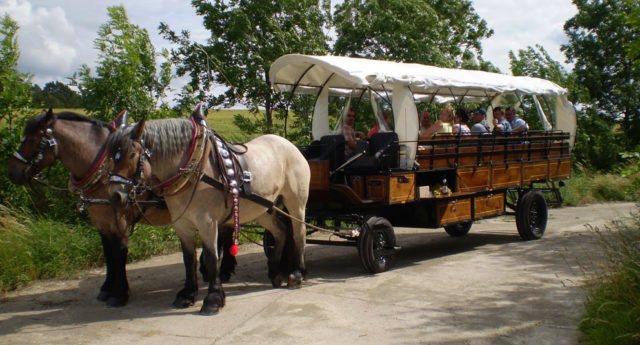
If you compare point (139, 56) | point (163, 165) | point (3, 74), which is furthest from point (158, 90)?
point (163, 165)

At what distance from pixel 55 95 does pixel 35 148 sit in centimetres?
639

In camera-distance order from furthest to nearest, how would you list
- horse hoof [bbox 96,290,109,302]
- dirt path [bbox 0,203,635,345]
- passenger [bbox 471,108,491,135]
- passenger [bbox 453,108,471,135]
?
passenger [bbox 471,108,491,135], passenger [bbox 453,108,471,135], horse hoof [bbox 96,290,109,302], dirt path [bbox 0,203,635,345]

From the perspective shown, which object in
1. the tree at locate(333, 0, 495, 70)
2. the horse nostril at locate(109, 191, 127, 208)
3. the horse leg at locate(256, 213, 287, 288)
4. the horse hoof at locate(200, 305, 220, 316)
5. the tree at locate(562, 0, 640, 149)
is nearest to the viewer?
the horse nostril at locate(109, 191, 127, 208)

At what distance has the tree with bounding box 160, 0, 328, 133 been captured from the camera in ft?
42.8

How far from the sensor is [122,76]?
28.9ft

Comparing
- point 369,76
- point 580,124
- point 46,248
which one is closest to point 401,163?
point 369,76

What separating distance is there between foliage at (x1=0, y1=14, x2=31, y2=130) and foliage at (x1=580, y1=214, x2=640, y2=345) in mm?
8447

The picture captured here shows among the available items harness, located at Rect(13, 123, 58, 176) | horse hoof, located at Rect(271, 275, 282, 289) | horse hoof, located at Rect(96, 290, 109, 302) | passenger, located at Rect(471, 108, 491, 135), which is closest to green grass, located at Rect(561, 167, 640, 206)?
passenger, located at Rect(471, 108, 491, 135)

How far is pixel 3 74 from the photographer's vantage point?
8695mm

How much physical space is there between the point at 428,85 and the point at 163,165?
3.60m

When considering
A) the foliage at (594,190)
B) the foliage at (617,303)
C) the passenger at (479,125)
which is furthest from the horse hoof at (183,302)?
the foliage at (594,190)

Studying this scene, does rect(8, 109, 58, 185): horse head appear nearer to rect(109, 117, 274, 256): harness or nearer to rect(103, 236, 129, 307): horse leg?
rect(109, 117, 274, 256): harness

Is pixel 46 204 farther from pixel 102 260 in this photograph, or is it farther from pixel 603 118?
pixel 603 118

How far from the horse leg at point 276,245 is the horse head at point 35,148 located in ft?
8.06
